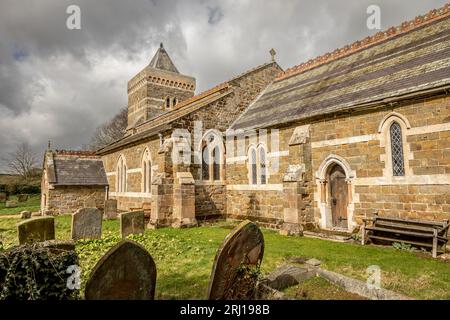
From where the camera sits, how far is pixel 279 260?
7711 mm

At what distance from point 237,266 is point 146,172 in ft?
47.4

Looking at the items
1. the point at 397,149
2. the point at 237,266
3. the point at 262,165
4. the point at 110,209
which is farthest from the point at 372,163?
the point at 110,209

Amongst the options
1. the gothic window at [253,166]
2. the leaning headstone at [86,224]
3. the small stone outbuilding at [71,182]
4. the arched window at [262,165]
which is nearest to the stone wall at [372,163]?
the arched window at [262,165]

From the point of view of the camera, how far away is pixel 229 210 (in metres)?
16.0

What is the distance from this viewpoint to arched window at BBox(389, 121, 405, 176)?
9.72m

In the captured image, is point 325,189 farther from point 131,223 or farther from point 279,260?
point 131,223

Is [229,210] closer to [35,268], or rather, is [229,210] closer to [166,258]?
[166,258]

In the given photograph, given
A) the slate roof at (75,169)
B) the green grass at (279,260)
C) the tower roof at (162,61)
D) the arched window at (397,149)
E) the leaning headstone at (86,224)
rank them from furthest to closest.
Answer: the tower roof at (162,61) < the slate roof at (75,169) < the leaning headstone at (86,224) < the arched window at (397,149) < the green grass at (279,260)

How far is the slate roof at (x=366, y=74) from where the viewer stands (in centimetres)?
1012

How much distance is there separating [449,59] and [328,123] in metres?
4.36

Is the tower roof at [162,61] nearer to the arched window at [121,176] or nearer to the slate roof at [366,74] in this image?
the arched window at [121,176]

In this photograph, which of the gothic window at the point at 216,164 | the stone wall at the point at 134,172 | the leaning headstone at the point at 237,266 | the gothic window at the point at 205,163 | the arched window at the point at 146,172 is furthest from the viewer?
the arched window at the point at 146,172

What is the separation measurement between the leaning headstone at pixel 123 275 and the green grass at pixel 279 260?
113 cm
